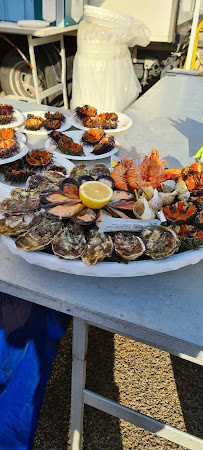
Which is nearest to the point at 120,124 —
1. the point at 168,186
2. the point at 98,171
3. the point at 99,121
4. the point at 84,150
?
the point at 99,121

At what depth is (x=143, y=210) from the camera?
829mm

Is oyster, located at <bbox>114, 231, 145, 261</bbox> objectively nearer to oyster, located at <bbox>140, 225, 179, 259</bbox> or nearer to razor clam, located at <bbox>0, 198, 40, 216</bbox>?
oyster, located at <bbox>140, 225, 179, 259</bbox>

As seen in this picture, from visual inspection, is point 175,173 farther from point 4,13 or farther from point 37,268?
point 4,13

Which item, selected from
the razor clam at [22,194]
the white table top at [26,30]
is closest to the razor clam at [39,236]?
the razor clam at [22,194]

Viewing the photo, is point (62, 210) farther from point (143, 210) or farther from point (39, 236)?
point (143, 210)

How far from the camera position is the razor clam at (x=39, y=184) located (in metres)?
0.93

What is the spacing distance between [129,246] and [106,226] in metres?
0.07

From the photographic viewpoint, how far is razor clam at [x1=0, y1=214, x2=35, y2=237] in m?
0.80

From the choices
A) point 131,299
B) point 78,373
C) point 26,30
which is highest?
point 26,30

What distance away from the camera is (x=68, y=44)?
4.39 meters

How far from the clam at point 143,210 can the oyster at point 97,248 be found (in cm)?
10

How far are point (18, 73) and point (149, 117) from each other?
2701mm

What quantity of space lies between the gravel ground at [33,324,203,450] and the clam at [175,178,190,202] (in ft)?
3.26

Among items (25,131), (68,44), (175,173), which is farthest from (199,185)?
(68,44)
